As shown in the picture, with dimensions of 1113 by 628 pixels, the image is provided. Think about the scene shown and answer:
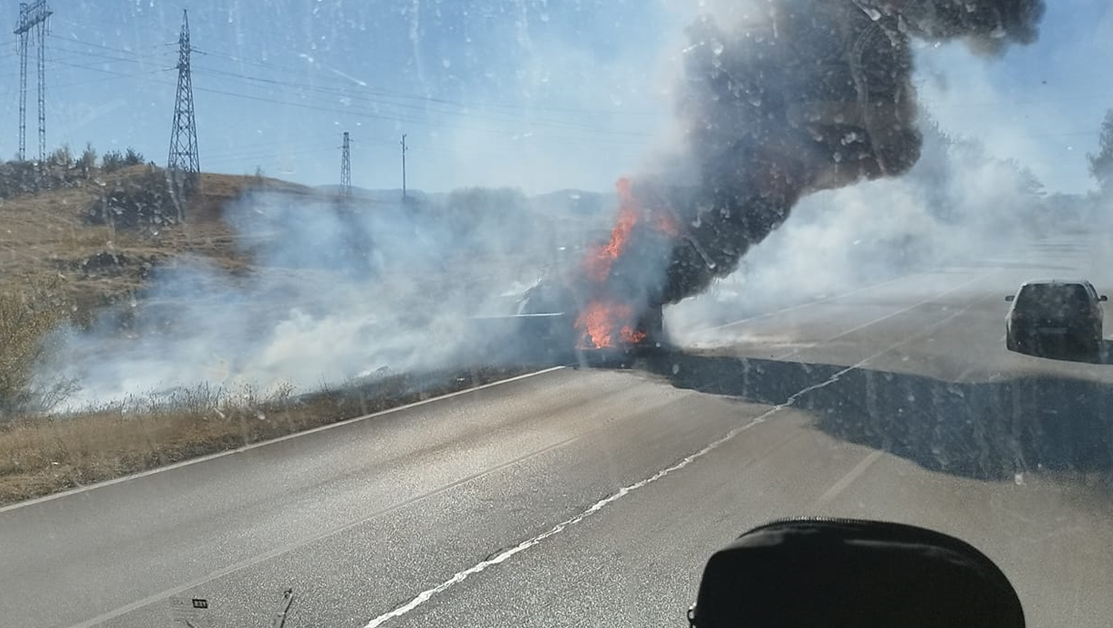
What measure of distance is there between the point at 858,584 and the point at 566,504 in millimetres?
5809

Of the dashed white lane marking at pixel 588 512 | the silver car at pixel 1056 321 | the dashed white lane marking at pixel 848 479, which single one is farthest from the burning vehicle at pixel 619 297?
the dashed white lane marking at pixel 848 479

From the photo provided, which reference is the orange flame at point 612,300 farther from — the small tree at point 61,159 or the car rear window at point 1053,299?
the small tree at point 61,159

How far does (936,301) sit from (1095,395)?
23660 mm

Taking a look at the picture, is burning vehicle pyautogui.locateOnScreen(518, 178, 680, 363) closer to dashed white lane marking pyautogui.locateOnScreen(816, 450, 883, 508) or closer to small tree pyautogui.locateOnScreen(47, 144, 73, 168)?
dashed white lane marking pyautogui.locateOnScreen(816, 450, 883, 508)

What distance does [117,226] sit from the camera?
139 feet

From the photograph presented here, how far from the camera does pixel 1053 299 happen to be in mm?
19828

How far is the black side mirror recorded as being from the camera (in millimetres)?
2479

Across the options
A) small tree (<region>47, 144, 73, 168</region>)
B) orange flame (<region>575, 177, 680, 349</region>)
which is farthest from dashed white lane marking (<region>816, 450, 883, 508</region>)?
small tree (<region>47, 144, 73, 168</region>)

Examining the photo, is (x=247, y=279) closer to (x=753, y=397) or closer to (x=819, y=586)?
(x=753, y=397)

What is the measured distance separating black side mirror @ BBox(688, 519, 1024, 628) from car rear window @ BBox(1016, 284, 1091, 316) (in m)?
19.2

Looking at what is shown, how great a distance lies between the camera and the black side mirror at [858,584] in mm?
2479

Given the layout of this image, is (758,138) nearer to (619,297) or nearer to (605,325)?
(619,297)

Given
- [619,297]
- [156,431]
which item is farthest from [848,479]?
[619,297]

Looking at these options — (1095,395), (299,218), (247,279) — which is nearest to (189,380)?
(247,279)
